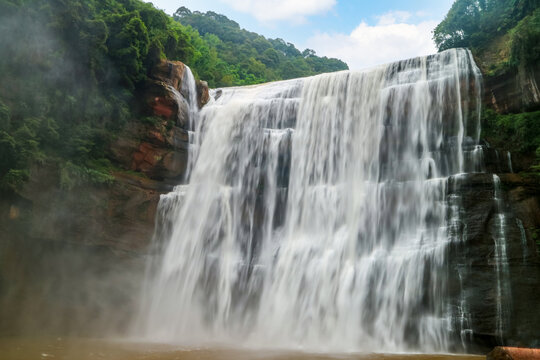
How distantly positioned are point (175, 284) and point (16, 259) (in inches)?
178

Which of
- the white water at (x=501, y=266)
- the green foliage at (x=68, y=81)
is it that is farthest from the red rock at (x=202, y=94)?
the white water at (x=501, y=266)

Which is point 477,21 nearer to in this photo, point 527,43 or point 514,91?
point 527,43

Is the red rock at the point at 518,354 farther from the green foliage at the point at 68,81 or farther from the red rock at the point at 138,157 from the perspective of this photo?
the red rock at the point at 138,157

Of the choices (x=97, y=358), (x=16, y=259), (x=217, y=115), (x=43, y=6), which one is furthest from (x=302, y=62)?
(x=97, y=358)

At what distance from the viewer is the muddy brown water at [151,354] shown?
25.7 feet

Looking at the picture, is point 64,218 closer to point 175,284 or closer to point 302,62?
point 175,284

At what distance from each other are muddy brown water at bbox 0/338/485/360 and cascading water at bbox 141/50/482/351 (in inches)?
53.3

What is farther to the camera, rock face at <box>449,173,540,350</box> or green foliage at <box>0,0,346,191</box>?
green foliage at <box>0,0,346,191</box>

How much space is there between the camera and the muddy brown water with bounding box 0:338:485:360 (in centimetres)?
783

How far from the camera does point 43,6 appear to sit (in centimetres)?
1361

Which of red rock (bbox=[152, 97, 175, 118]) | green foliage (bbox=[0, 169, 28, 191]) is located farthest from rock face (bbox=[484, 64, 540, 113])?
green foliage (bbox=[0, 169, 28, 191])

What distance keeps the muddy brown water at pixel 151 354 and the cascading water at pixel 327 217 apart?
1.35 m

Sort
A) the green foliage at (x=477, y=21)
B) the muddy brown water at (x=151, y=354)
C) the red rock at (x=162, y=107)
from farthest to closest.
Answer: the red rock at (x=162, y=107) < the green foliage at (x=477, y=21) < the muddy brown water at (x=151, y=354)

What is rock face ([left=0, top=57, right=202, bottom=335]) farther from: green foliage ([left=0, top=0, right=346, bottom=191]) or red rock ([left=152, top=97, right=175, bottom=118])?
red rock ([left=152, top=97, right=175, bottom=118])
